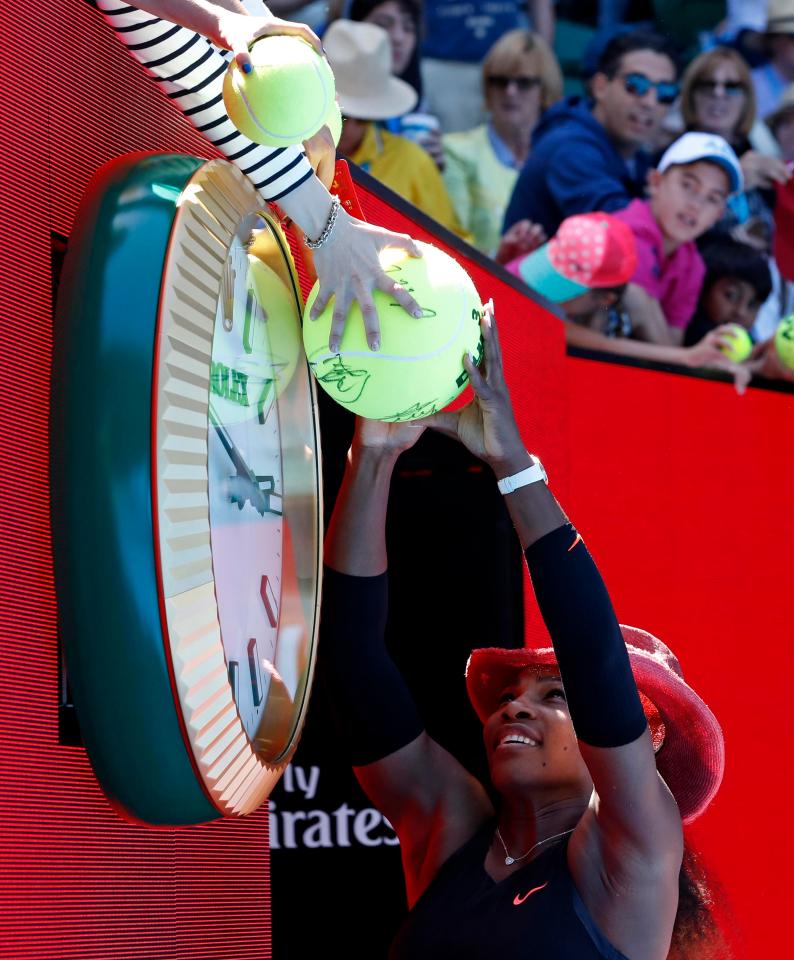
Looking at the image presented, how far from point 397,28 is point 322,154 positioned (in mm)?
3306

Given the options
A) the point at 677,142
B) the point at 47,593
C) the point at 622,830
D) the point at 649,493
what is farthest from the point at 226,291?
the point at 677,142

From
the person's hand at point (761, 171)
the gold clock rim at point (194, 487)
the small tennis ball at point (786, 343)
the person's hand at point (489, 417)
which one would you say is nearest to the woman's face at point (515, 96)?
the person's hand at point (761, 171)

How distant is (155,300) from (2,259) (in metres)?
0.20

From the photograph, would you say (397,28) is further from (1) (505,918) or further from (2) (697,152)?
(1) (505,918)

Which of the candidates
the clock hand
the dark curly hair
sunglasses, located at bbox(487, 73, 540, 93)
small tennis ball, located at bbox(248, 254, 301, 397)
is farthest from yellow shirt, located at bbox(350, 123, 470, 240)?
the clock hand

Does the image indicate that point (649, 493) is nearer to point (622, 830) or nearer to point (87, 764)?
point (622, 830)

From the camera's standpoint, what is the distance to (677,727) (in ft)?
5.58

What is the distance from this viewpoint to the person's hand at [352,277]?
111cm

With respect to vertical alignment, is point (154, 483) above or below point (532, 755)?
above

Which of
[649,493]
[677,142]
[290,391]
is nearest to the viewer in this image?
[290,391]

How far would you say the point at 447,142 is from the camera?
4418 mm

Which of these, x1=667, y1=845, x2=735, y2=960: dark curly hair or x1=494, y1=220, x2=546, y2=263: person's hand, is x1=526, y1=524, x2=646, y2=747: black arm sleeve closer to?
x1=667, y1=845, x2=735, y2=960: dark curly hair

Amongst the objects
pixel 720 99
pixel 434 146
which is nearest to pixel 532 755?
pixel 434 146

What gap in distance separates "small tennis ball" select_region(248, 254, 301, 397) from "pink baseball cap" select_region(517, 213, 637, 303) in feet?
6.58
